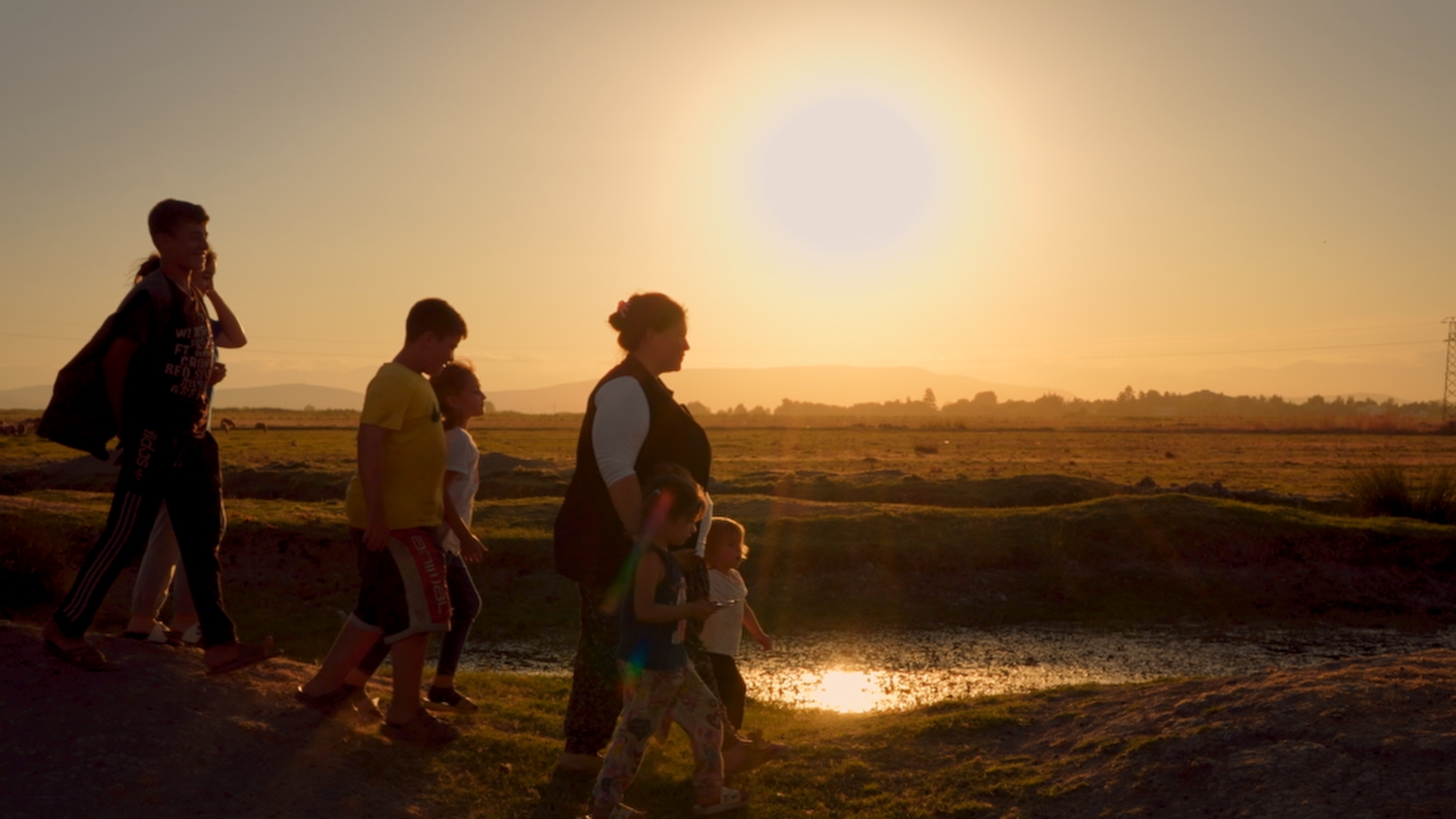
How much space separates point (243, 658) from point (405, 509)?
1.24m

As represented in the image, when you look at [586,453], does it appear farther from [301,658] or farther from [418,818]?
[301,658]

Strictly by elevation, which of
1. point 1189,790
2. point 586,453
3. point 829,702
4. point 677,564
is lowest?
point 829,702

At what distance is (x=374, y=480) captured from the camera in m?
5.05

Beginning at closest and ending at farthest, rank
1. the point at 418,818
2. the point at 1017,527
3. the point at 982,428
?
1. the point at 418,818
2. the point at 1017,527
3. the point at 982,428

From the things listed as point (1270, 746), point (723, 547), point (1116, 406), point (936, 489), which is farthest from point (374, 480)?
point (1116, 406)

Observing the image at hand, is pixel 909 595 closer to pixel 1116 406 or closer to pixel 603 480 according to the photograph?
Answer: pixel 603 480

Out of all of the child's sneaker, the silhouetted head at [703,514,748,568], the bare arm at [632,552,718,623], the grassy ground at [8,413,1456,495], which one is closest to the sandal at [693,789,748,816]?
the bare arm at [632,552,718,623]

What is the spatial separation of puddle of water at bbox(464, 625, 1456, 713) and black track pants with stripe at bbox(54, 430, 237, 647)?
4685 millimetres

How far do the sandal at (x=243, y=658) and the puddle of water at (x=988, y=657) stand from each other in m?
4.24

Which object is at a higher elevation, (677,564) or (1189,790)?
(677,564)

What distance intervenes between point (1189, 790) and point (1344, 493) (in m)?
20.5

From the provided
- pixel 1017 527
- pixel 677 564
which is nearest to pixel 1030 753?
pixel 677 564

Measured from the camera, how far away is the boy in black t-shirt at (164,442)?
5105mm

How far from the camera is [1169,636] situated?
1187 centimetres
